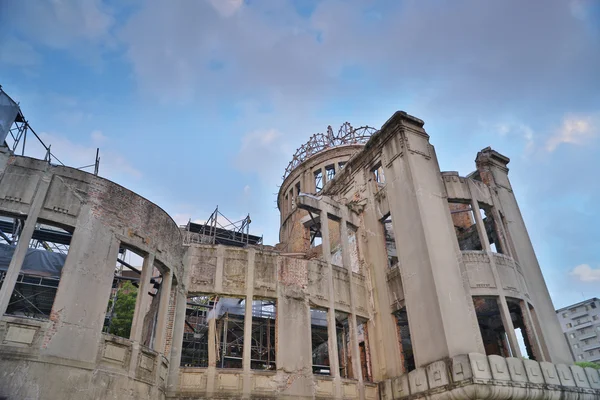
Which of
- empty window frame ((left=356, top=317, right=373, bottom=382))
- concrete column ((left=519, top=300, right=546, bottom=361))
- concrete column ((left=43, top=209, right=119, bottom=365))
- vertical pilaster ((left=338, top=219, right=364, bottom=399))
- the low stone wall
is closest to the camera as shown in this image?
concrete column ((left=43, top=209, right=119, bottom=365))

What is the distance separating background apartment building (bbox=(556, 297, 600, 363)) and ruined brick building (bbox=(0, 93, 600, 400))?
194 ft

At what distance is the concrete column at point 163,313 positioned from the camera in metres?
12.9

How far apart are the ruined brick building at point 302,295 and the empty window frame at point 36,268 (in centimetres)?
7

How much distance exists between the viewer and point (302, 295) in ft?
53.0

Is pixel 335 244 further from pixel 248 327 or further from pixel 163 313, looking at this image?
pixel 163 313

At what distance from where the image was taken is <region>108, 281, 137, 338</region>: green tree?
2281 centimetres

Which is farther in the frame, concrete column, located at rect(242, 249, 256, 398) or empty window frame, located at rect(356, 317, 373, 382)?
empty window frame, located at rect(356, 317, 373, 382)

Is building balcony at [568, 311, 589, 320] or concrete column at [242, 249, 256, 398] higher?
building balcony at [568, 311, 589, 320]

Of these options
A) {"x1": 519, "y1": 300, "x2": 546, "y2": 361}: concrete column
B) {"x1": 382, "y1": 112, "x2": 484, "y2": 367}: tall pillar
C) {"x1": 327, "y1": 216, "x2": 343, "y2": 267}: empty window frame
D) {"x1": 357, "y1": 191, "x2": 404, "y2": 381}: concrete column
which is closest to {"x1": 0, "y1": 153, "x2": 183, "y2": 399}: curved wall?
{"x1": 357, "y1": 191, "x2": 404, "y2": 381}: concrete column

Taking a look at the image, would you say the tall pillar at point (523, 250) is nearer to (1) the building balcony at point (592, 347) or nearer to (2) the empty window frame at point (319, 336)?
(2) the empty window frame at point (319, 336)

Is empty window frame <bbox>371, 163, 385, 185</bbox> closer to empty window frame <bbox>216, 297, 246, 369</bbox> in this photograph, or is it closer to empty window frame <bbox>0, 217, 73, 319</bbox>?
empty window frame <bbox>216, 297, 246, 369</bbox>

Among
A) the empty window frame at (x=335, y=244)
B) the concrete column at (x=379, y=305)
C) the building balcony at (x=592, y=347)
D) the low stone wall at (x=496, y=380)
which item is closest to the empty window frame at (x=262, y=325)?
the empty window frame at (x=335, y=244)

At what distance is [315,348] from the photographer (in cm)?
2373

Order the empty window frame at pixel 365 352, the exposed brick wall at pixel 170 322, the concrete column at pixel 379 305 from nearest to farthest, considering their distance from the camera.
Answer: the exposed brick wall at pixel 170 322 → the concrete column at pixel 379 305 → the empty window frame at pixel 365 352
